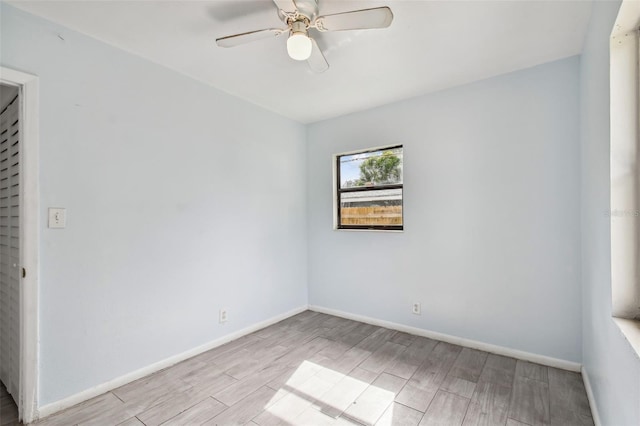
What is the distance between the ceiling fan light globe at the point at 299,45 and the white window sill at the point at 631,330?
6.21 ft

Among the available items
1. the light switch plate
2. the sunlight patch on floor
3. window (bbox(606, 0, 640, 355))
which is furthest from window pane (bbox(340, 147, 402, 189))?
the light switch plate

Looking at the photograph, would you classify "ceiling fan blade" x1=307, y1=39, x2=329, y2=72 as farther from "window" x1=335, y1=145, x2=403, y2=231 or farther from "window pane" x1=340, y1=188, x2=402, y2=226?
"window pane" x1=340, y1=188, x2=402, y2=226

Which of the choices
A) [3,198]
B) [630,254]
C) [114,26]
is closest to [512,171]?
[630,254]

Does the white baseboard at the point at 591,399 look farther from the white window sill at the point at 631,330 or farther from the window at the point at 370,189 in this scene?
the window at the point at 370,189

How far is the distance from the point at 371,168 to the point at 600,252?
219 cm

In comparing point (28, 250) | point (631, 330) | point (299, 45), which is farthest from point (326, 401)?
point (299, 45)

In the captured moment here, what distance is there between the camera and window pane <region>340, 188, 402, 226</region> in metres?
3.22

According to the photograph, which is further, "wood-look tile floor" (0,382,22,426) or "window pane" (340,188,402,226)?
"window pane" (340,188,402,226)

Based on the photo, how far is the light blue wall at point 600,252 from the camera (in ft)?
3.83

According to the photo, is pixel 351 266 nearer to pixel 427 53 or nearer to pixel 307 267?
pixel 307 267

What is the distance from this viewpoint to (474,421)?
1.74 metres

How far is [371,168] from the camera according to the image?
3424mm

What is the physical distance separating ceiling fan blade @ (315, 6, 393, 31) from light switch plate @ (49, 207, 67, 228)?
197 centimetres

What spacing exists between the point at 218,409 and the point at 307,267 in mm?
2136
